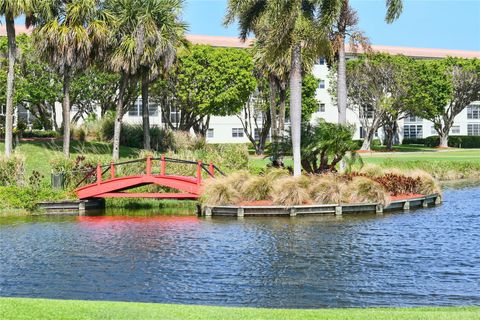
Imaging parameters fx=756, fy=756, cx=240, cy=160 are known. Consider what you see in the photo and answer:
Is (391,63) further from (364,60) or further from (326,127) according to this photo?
(326,127)

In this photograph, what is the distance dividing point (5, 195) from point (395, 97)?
52081 millimetres

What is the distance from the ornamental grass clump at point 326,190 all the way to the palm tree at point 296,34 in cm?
230

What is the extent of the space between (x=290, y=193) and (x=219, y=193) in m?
2.86

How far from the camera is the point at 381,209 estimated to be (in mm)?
30453

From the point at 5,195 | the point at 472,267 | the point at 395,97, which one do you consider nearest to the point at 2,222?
the point at 5,195

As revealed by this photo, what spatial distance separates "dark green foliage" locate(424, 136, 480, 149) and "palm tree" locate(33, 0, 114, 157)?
178 ft

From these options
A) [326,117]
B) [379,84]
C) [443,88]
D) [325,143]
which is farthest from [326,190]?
[326,117]

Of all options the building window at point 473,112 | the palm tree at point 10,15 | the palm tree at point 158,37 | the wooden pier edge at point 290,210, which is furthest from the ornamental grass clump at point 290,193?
the building window at point 473,112

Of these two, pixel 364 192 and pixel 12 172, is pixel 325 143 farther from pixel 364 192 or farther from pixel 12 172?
pixel 12 172

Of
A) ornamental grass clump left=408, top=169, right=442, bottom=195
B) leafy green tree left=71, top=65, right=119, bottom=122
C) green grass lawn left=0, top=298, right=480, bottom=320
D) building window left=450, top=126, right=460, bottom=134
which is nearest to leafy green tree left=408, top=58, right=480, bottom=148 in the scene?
building window left=450, top=126, right=460, bottom=134

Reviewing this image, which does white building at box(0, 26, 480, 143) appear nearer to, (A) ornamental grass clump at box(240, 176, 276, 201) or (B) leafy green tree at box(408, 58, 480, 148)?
(B) leafy green tree at box(408, 58, 480, 148)

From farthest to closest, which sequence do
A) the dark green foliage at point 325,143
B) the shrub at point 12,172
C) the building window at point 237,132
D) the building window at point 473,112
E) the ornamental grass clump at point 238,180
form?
1. the building window at point 473,112
2. the building window at point 237,132
3. the dark green foliage at point 325,143
4. the shrub at point 12,172
5. the ornamental grass clump at point 238,180

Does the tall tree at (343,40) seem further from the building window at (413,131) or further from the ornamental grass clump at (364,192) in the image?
the building window at (413,131)

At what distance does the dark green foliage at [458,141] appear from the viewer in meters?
88.9
